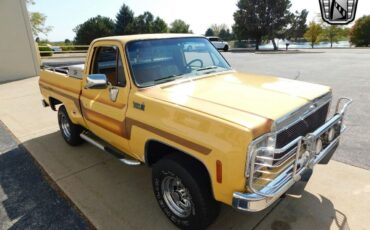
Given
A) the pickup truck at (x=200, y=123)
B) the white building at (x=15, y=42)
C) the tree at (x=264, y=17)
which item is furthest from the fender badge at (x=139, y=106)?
the tree at (x=264, y=17)

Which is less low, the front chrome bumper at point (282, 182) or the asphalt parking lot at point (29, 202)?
the front chrome bumper at point (282, 182)

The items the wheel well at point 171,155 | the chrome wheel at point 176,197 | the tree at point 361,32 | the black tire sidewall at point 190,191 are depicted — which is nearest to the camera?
the black tire sidewall at point 190,191

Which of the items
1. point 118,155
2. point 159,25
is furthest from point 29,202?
point 159,25

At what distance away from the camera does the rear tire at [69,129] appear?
4.94 m

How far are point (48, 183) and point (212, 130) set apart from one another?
9.54 ft

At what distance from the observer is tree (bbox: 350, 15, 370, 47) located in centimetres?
4275

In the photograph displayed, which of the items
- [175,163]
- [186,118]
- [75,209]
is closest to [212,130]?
[186,118]

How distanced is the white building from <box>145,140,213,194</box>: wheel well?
46.0 feet

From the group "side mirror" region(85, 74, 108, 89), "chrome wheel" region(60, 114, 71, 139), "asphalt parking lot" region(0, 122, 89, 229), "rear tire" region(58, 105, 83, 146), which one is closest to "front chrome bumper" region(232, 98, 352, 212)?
"asphalt parking lot" region(0, 122, 89, 229)

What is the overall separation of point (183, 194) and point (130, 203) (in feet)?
2.95

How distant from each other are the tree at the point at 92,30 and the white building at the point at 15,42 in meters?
36.2

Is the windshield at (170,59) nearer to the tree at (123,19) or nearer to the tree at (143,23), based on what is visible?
the tree at (143,23)

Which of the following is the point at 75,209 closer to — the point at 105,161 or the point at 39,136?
the point at 105,161

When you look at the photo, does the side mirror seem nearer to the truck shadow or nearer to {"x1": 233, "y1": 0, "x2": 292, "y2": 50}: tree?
the truck shadow
